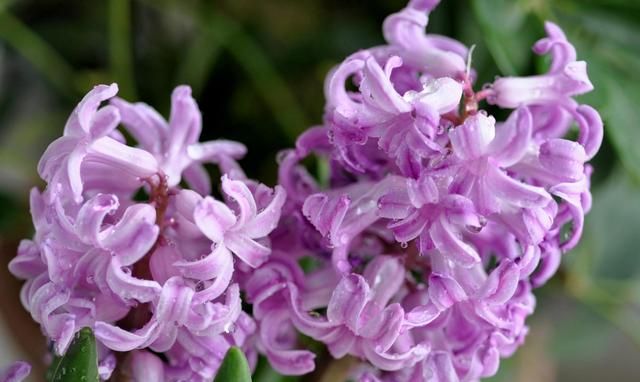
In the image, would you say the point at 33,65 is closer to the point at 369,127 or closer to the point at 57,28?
the point at 57,28

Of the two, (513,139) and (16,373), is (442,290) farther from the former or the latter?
(16,373)

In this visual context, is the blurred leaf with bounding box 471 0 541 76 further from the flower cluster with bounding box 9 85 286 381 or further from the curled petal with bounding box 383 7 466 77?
the flower cluster with bounding box 9 85 286 381

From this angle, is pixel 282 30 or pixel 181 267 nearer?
pixel 181 267

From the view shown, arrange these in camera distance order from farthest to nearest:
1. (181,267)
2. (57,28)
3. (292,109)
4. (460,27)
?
(57,28) < (292,109) < (460,27) < (181,267)

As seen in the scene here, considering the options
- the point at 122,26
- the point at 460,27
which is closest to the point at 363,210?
the point at 460,27

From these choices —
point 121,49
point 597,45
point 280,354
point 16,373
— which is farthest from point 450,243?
point 121,49

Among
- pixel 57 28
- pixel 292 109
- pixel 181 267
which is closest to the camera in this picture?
pixel 181 267

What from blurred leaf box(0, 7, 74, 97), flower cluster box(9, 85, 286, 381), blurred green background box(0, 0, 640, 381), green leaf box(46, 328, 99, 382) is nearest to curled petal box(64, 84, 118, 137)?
flower cluster box(9, 85, 286, 381)
